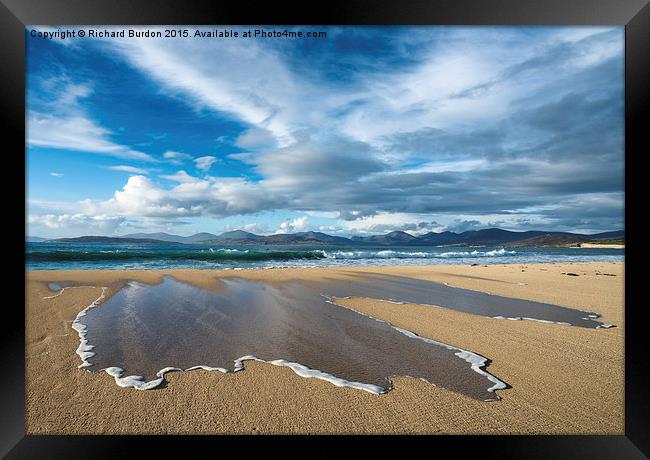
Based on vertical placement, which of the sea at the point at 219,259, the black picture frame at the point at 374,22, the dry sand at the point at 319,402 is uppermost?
the black picture frame at the point at 374,22

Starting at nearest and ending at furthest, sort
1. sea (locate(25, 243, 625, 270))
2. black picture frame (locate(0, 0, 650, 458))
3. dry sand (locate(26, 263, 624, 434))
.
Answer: black picture frame (locate(0, 0, 650, 458)) → dry sand (locate(26, 263, 624, 434)) → sea (locate(25, 243, 625, 270))

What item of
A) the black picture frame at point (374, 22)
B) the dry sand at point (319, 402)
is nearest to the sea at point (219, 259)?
the dry sand at point (319, 402)

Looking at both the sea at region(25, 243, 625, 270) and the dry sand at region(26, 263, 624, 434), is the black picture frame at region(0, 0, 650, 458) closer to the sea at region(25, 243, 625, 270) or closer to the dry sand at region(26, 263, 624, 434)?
the dry sand at region(26, 263, 624, 434)

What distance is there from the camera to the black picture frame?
1719 millimetres

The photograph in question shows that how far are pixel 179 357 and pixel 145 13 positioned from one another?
8.45ft

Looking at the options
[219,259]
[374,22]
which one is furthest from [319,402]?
[219,259]

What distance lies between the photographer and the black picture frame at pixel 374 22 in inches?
67.7

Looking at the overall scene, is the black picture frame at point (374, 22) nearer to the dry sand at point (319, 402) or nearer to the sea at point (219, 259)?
the dry sand at point (319, 402)

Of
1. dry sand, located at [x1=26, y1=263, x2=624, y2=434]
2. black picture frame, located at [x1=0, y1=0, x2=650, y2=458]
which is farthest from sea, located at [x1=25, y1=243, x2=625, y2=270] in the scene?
black picture frame, located at [x1=0, y1=0, x2=650, y2=458]

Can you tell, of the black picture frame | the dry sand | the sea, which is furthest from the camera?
the sea

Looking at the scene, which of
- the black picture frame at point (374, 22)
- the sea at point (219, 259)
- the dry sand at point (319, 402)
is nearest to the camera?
the black picture frame at point (374, 22)

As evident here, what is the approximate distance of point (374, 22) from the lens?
6.06ft

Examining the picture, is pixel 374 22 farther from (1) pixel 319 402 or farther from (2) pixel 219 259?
(2) pixel 219 259

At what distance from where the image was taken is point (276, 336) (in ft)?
11.5
